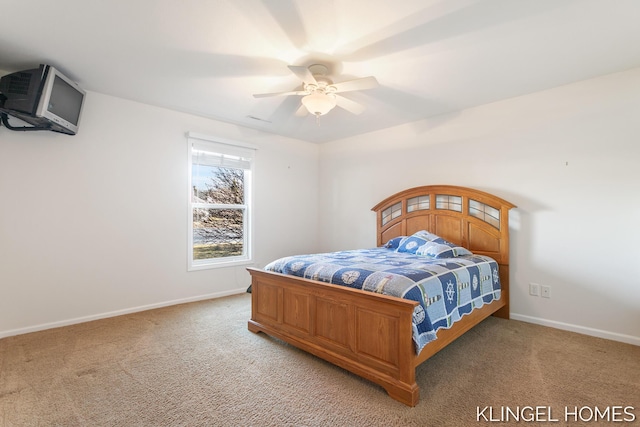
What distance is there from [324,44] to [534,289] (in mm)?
3173

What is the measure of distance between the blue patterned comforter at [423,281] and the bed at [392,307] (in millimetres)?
46

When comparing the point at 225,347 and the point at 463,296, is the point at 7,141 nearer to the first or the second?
the point at 225,347

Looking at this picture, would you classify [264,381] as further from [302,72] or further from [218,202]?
[218,202]

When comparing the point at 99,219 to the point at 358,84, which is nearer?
the point at 358,84

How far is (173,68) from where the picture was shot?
2.69 m

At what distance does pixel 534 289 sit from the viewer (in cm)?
316

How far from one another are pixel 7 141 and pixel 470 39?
4.08 m

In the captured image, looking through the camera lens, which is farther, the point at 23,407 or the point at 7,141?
the point at 7,141

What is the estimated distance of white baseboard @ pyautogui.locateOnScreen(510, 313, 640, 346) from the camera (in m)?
2.67

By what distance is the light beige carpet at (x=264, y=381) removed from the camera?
169cm

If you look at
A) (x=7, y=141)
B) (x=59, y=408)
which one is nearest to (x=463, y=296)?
(x=59, y=408)

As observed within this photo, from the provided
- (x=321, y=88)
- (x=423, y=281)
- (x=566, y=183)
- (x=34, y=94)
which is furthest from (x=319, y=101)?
(x=566, y=183)

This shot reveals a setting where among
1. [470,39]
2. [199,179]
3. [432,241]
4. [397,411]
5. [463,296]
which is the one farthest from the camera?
[199,179]

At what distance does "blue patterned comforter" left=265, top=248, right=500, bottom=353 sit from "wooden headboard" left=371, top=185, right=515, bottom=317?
1.38ft
